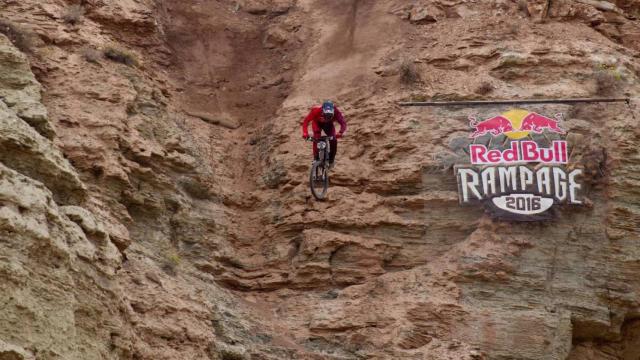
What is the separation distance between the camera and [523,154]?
739 inches

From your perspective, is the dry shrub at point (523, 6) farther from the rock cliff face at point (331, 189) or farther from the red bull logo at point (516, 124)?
the red bull logo at point (516, 124)

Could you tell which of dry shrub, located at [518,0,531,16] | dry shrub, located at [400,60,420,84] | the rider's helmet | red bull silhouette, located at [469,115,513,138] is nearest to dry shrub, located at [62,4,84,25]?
the rider's helmet

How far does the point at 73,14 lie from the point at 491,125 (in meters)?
7.88

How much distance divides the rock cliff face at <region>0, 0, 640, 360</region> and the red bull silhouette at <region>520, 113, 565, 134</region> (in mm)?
257

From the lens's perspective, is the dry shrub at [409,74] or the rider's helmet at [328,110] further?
the dry shrub at [409,74]

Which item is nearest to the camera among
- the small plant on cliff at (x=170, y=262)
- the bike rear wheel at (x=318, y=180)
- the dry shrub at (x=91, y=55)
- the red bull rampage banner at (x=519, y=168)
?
the small plant on cliff at (x=170, y=262)

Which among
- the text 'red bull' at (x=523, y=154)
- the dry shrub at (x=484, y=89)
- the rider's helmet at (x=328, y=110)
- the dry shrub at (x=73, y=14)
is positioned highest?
the dry shrub at (x=73, y=14)

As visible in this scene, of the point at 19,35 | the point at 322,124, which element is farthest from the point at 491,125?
the point at 19,35

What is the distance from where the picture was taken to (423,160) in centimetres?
1878

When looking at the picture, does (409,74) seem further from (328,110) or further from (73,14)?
(73,14)

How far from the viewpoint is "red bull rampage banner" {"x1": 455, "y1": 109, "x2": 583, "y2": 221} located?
18.2m

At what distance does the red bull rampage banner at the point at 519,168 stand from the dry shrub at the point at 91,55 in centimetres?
659

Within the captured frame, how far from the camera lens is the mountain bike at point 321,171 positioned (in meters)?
17.1

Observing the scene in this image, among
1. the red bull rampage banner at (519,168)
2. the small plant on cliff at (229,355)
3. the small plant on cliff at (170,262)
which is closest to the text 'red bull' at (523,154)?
the red bull rampage banner at (519,168)
